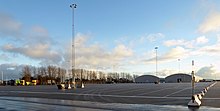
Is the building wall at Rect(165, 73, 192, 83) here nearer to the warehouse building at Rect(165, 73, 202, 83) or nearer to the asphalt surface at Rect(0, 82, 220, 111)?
the warehouse building at Rect(165, 73, 202, 83)

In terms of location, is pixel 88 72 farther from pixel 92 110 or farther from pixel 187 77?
pixel 92 110

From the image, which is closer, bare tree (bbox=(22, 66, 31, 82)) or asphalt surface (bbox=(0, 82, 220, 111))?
asphalt surface (bbox=(0, 82, 220, 111))

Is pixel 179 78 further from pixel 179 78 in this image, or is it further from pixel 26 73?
pixel 26 73

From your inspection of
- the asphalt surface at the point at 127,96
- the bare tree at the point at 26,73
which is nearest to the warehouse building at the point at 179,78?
the bare tree at the point at 26,73

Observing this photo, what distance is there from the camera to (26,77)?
151125 mm

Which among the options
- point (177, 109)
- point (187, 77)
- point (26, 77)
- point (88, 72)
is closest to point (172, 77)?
point (187, 77)

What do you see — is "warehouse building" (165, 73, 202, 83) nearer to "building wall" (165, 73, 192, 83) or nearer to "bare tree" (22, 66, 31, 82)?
"building wall" (165, 73, 192, 83)

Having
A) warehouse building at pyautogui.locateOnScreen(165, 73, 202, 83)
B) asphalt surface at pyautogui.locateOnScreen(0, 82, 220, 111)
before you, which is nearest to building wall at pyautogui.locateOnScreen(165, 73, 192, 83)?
warehouse building at pyautogui.locateOnScreen(165, 73, 202, 83)

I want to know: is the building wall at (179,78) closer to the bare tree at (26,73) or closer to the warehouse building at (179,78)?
the warehouse building at (179,78)

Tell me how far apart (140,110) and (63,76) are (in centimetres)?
14629

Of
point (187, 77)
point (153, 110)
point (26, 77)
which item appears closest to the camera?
point (153, 110)

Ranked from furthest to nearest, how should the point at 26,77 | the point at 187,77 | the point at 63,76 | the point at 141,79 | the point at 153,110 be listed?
the point at 141,79 → the point at 187,77 → the point at 63,76 → the point at 26,77 → the point at 153,110

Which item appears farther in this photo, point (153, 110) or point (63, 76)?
point (63, 76)

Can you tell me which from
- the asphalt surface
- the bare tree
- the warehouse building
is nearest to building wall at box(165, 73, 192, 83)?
the warehouse building
